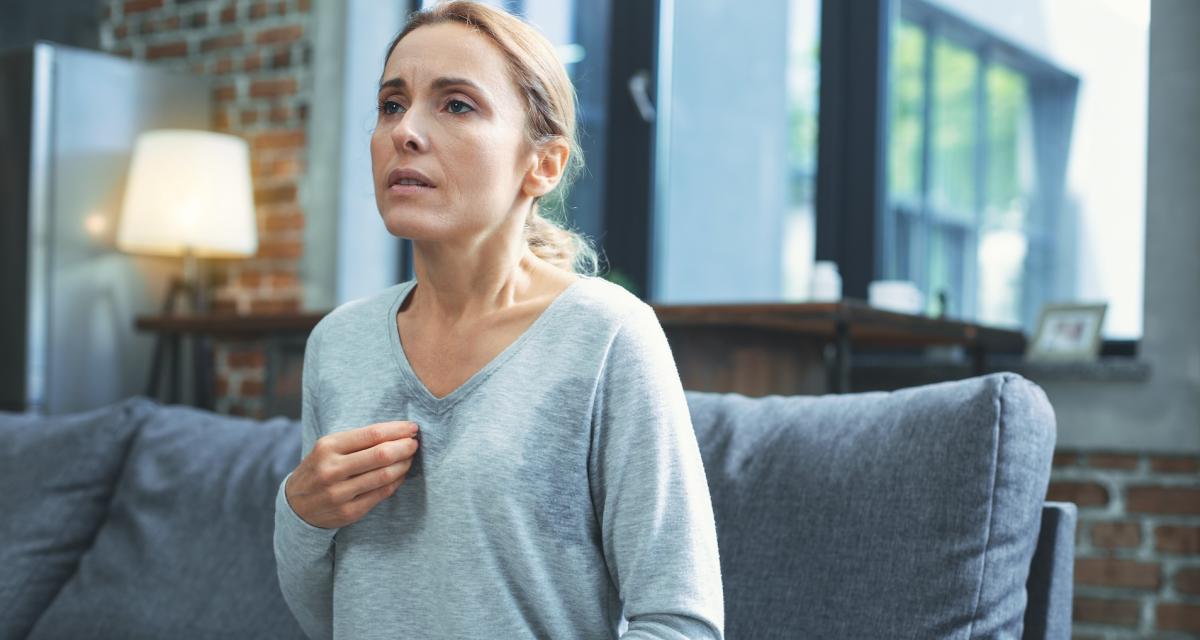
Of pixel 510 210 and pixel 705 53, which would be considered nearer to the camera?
pixel 510 210

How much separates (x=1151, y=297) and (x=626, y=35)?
1720mm

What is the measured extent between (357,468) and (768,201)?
2642 millimetres

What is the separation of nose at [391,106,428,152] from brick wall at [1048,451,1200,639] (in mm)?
2273

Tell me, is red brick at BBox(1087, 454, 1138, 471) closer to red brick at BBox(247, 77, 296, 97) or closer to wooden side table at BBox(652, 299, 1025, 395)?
wooden side table at BBox(652, 299, 1025, 395)

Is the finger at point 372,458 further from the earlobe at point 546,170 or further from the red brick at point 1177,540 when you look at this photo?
the red brick at point 1177,540

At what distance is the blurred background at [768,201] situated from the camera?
2.81 m

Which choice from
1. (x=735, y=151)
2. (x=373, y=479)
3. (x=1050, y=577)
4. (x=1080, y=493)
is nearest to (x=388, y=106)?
(x=373, y=479)

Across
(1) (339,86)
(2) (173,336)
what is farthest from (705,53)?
(2) (173,336)

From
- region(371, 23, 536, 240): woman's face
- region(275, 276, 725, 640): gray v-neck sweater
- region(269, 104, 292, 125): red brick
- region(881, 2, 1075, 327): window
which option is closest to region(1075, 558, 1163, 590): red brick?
region(881, 2, 1075, 327): window

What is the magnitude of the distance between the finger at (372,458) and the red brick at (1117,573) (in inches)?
87.7

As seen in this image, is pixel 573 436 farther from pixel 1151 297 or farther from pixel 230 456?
pixel 1151 297

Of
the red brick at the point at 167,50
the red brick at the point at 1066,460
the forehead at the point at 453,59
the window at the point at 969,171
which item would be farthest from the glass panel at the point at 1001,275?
the red brick at the point at 167,50

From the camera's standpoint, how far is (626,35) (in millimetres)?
3744

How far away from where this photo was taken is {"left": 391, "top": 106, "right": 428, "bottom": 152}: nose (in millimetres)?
1067
